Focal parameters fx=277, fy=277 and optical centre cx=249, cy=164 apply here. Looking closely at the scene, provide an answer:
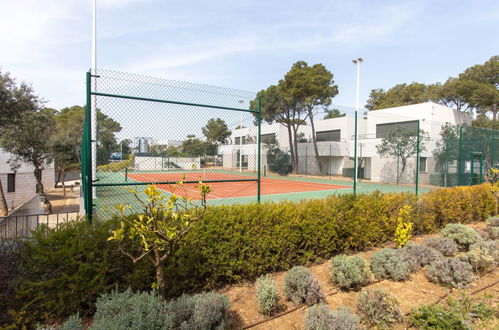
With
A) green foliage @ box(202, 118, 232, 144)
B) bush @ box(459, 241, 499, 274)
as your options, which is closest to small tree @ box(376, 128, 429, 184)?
bush @ box(459, 241, 499, 274)

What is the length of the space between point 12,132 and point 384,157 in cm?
2269

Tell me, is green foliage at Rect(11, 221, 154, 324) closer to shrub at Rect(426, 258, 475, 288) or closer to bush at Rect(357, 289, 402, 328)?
bush at Rect(357, 289, 402, 328)

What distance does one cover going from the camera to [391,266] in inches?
140

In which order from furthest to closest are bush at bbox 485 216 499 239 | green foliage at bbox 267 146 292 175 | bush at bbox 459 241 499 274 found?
green foliage at bbox 267 146 292 175, bush at bbox 485 216 499 239, bush at bbox 459 241 499 274

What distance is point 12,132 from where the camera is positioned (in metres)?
12.3

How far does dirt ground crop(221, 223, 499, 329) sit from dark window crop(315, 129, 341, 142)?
28.3 meters

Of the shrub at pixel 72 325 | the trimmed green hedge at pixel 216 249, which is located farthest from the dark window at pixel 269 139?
the shrub at pixel 72 325

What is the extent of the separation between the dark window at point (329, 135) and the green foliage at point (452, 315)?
1150 inches

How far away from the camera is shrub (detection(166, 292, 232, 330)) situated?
2.11 meters

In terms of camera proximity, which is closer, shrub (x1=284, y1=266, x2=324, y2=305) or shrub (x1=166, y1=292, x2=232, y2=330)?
shrub (x1=166, y1=292, x2=232, y2=330)

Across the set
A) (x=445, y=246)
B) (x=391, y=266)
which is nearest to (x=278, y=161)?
(x=445, y=246)

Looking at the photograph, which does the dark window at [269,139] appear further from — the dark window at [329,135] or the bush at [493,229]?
the bush at [493,229]

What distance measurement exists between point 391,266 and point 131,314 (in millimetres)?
3108

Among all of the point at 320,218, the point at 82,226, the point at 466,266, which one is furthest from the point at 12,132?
the point at 466,266
